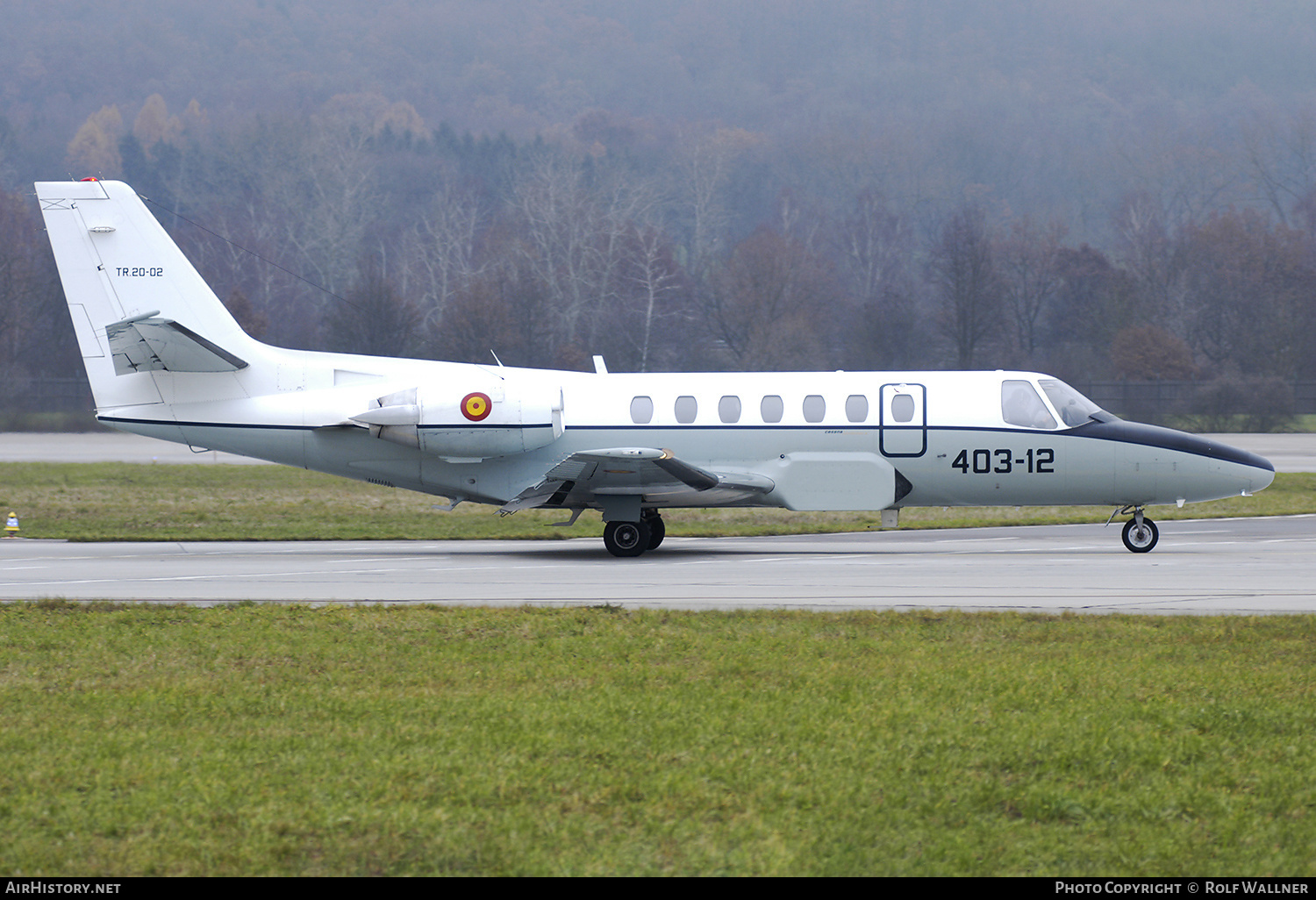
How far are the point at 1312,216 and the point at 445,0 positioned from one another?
141 meters

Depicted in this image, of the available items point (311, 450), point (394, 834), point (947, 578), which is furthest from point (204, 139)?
point (394, 834)

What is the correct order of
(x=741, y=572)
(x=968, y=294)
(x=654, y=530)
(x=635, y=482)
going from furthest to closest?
1. (x=968, y=294)
2. (x=654, y=530)
3. (x=635, y=482)
4. (x=741, y=572)

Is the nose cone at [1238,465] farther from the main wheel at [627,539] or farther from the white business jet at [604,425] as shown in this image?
the main wheel at [627,539]

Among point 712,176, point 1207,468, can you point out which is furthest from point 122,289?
point 712,176

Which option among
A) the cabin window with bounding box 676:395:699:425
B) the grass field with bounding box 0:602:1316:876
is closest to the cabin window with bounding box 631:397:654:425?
the cabin window with bounding box 676:395:699:425

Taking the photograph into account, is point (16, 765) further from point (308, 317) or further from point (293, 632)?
point (308, 317)

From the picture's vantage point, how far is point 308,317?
82.9 metres

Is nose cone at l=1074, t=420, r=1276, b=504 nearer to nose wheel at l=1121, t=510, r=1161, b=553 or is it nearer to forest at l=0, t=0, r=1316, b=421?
nose wheel at l=1121, t=510, r=1161, b=553

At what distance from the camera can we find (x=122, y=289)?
2048 centimetres

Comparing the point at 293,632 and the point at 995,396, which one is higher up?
the point at 995,396

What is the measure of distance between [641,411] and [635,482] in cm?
125

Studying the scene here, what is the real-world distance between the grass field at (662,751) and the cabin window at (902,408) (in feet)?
27.8

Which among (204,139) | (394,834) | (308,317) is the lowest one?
(394,834)

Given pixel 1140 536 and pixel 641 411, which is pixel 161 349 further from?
pixel 1140 536
